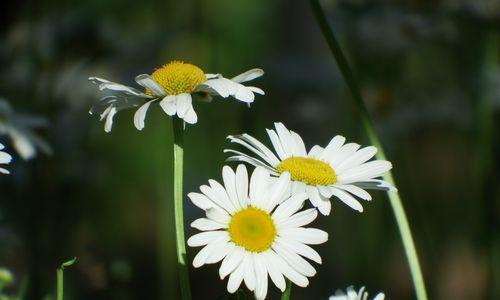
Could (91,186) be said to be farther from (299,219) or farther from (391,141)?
(299,219)

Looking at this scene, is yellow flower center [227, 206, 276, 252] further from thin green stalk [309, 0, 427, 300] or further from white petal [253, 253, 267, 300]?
thin green stalk [309, 0, 427, 300]

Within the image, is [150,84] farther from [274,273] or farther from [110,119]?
[274,273]

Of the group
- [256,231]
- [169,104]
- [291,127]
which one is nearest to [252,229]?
[256,231]

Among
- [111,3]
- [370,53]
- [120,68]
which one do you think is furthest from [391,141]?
[111,3]

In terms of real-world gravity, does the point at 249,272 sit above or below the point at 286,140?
below

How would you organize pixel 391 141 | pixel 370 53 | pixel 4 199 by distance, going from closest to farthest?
1. pixel 4 199
2. pixel 370 53
3. pixel 391 141

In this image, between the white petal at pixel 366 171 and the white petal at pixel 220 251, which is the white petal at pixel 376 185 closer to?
the white petal at pixel 366 171
